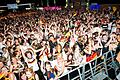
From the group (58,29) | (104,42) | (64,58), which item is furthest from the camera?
(58,29)

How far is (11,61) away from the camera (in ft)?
27.2

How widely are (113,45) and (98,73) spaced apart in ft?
5.38

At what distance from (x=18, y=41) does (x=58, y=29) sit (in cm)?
389

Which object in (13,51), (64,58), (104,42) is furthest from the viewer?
(104,42)

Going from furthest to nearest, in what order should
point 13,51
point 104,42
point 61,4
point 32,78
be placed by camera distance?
point 61,4 → point 104,42 → point 13,51 → point 32,78

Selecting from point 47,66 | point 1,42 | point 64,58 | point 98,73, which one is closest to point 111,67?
point 98,73

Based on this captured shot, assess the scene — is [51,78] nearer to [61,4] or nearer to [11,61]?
[11,61]

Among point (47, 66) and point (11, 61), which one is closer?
point (47, 66)

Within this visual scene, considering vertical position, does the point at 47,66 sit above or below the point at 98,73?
above

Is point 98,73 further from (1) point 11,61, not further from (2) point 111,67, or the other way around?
(1) point 11,61

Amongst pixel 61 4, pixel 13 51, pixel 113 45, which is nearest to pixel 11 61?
pixel 13 51

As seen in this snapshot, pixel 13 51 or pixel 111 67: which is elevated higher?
pixel 13 51

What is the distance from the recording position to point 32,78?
22.9 feet

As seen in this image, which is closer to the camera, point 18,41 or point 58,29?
point 18,41
